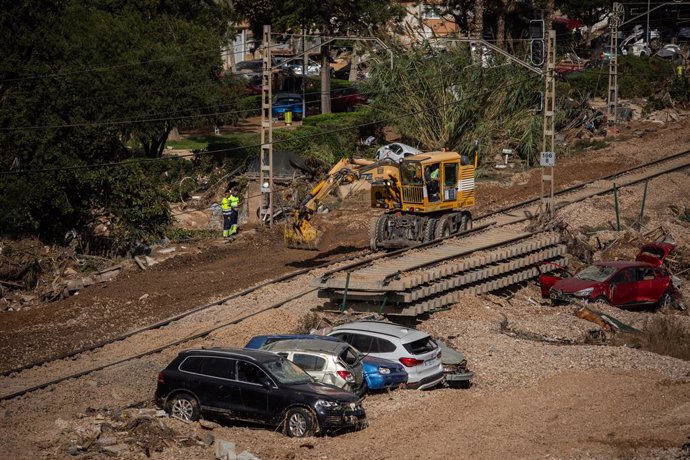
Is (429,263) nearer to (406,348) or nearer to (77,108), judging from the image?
(406,348)

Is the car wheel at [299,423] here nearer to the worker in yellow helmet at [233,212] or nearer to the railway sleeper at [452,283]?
the railway sleeper at [452,283]

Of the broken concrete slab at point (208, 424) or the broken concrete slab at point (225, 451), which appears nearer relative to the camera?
the broken concrete slab at point (225, 451)

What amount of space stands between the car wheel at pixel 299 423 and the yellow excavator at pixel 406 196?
43.8 feet

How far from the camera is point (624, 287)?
1168 inches

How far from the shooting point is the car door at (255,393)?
1827cm

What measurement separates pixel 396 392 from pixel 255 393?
3469 millimetres

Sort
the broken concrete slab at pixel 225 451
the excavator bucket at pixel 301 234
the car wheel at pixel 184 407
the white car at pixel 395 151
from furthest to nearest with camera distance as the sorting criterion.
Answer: the white car at pixel 395 151, the excavator bucket at pixel 301 234, the car wheel at pixel 184 407, the broken concrete slab at pixel 225 451

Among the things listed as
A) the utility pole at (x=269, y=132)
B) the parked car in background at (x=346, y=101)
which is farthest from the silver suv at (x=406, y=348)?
the parked car in background at (x=346, y=101)

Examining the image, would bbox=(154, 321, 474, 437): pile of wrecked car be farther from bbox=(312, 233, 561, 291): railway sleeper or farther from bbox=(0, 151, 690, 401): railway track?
bbox=(312, 233, 561, 291): railway sleeper

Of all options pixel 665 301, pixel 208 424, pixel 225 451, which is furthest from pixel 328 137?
pixel 225 451

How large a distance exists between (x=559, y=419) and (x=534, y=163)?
3175cm

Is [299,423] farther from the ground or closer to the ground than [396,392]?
farther from the ground

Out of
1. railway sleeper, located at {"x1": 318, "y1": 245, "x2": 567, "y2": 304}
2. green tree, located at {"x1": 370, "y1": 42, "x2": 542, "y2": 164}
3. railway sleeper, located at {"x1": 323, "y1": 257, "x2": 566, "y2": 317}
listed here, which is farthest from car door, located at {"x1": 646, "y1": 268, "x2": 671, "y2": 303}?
green tree, located at {"x1": 370, "y1": 42, "x2": 542, "y2": 164}

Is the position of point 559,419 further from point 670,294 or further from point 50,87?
point 50,87
